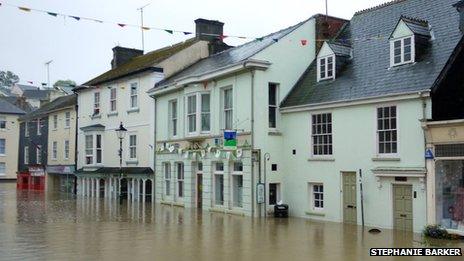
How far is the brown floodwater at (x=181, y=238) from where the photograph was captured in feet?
47.9

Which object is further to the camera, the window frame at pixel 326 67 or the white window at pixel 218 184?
the white window at pixel 218 184

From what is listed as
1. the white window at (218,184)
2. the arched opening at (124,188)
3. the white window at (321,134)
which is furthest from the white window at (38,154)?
the white window at (321,134)

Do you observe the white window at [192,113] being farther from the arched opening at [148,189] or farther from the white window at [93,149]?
the white window at [93,149]

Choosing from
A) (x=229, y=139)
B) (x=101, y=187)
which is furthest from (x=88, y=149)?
(x=229, y=139)

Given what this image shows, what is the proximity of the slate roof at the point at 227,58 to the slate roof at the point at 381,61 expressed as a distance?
9.06 feet

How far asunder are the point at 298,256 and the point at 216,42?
24150mm

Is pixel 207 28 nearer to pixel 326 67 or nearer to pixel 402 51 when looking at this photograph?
pixel 326 67

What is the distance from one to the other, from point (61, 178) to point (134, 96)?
52.1 ft

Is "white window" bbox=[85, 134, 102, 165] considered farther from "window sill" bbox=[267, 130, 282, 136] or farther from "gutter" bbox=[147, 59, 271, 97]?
"window sill" bbox=[267, 130, 282, 136]

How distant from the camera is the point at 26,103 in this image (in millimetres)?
76312

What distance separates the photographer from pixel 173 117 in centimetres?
3288

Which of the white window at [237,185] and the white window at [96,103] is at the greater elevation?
the white window at [96,103]

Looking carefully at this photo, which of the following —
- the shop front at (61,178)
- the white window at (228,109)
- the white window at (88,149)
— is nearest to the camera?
the white window at (228,109)
